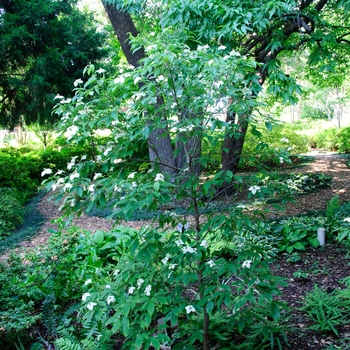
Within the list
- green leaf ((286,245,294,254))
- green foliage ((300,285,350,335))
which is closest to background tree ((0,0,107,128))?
green leaf ((286,245,294,254))

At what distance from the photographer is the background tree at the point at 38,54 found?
311 inches

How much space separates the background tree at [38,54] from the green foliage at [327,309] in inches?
269

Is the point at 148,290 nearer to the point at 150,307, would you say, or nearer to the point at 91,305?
the point at 150,307

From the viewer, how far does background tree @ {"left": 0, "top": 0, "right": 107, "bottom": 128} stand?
791cm

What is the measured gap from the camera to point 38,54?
8.44 m

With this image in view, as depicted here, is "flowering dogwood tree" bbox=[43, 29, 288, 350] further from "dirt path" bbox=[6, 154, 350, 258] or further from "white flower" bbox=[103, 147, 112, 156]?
"dirt path" bbox=[6, 154, 350, 258]

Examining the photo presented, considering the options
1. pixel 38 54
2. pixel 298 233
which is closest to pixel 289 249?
pixel 298 233

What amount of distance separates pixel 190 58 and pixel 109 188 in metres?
0.77

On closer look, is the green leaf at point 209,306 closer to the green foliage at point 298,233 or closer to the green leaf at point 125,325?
the green leaf at point 125,325

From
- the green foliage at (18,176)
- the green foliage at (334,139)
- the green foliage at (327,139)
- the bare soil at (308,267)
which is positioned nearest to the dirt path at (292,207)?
the bare soil at (308,267)

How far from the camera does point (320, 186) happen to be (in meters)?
7.06

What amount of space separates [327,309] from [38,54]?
818 cm

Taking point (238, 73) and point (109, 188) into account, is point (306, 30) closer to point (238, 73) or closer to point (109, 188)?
point (238, 73)

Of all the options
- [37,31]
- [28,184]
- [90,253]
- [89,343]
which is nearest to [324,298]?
[89,343]
